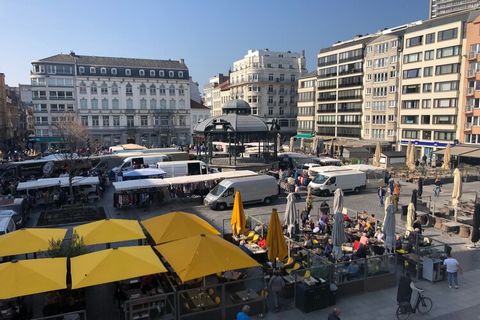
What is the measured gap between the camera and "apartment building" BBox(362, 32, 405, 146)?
63438mm

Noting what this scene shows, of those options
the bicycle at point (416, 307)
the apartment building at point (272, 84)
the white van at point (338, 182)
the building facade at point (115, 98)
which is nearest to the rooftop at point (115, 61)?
the building facade at point (115, 98)

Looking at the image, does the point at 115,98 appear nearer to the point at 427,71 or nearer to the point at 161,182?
the point at 161,182

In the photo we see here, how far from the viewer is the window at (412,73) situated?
193ft

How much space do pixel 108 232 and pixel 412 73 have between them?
2293 inches

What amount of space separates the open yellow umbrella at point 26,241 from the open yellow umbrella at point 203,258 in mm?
4835

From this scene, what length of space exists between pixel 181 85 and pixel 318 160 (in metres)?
47.6

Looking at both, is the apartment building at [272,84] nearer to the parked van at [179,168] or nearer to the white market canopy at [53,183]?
the parked van at [179,168]

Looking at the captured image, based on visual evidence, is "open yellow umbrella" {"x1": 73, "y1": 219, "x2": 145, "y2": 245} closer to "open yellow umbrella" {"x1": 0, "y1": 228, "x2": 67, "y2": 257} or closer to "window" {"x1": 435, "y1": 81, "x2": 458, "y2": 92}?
"open yellow umbrella" {"x1": 0, "y1": 228, "x2": 67, "y2": 257}

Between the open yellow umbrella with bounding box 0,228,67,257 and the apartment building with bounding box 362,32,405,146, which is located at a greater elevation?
the apartment building with bounding box 362,32,405,146

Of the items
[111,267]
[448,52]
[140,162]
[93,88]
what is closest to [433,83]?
[448,52]

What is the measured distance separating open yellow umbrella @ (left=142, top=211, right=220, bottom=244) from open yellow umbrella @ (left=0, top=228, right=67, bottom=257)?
3.59 m

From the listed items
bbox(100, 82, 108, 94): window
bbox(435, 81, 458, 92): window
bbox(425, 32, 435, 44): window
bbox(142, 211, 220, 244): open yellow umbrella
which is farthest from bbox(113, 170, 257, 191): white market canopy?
bbox(100, 82, 108, 94): window

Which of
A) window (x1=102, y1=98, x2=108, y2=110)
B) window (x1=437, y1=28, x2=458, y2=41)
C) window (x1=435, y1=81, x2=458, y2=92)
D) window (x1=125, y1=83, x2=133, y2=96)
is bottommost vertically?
window (x1=102, y1=98, x2=108, y2=110)

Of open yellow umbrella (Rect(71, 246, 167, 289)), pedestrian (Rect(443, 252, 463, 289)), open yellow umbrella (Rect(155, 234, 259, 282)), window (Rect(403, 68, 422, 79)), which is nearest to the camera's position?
open yellow umbrella (Rect(71, 246, 167, 289))
